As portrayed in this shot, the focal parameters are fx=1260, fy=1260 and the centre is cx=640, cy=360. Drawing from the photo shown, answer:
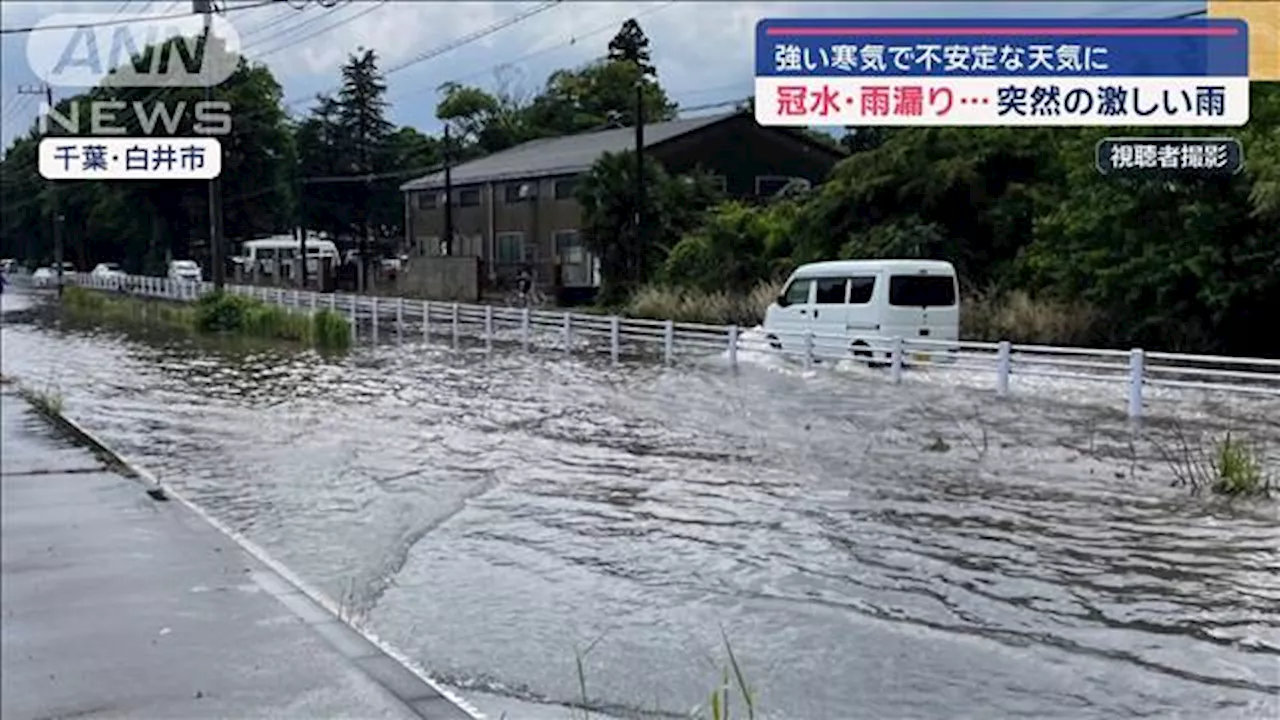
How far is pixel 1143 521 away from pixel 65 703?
22.3ft

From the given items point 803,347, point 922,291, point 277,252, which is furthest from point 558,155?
point 922,291

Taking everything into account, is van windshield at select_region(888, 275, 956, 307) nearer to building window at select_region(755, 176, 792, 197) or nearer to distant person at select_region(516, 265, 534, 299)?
distant person at select_region(516, 265, 534, 299)

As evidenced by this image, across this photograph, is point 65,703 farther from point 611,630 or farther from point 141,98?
point 141,98

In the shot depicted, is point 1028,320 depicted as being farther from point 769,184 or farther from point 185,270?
A: point 185,270

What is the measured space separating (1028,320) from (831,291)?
3.98 m

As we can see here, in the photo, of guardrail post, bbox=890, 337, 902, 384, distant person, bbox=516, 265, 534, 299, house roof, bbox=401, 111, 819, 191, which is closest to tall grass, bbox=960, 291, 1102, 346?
guardrail post, bbox=890, 337, 902, 384

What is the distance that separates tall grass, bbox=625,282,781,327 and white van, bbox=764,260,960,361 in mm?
5687

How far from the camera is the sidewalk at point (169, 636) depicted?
4.28m

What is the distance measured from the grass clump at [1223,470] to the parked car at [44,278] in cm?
5608

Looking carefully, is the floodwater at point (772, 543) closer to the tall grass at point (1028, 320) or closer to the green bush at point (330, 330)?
the tall grass at point (1028, 320)

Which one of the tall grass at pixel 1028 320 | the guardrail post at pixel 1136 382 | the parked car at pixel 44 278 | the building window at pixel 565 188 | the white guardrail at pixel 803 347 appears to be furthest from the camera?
the parked car at pixel 44 278

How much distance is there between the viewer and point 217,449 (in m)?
12.0

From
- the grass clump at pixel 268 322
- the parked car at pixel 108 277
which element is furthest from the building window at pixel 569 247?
the parked car at pixel 108 277

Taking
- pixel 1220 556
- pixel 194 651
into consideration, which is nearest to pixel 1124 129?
pixel 1220 556
